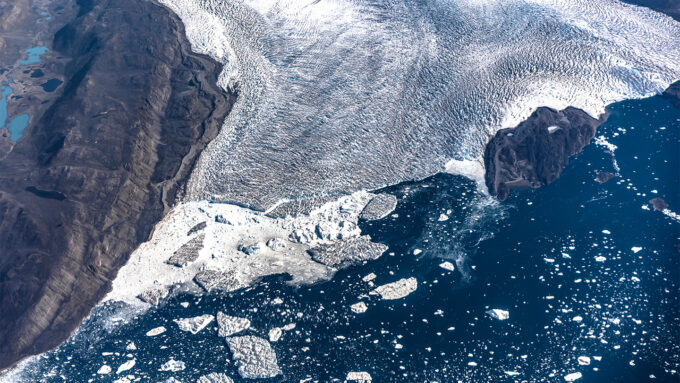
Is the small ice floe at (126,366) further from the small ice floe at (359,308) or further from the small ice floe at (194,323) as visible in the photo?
the small ice floe at (359,308)

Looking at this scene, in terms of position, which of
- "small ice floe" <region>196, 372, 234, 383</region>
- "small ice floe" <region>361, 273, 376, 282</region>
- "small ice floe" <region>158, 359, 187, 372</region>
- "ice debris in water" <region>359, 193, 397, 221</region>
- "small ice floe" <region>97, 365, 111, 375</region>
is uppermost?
"ice debris in water" <region>359, 193, 397, 221</region>

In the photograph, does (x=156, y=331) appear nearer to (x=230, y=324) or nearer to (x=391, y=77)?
(x=230, y=324)

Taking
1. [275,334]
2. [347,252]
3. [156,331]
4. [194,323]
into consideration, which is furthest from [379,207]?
[156,331]

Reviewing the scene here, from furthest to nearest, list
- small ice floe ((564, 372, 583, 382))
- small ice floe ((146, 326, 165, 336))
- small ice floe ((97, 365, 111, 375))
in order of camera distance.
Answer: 1. small ice floe ((146, 326, 165, 336))
2. small ice floe ((97, 365, 111, 375))
3. small ice floe ((564, 372, 583, 382))

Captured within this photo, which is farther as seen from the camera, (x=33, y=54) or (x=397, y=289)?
(x=33, y=54)

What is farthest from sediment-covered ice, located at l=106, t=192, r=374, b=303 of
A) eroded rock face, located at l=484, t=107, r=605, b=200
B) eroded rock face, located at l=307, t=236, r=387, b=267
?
eroded rock face, located at l=484, t=107, r=605, b=200

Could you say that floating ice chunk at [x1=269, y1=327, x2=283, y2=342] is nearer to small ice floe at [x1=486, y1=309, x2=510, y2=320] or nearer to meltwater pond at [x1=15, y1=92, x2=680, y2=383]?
meltwater pond at [x1=15, y1=92, x2=680, y2=383]
